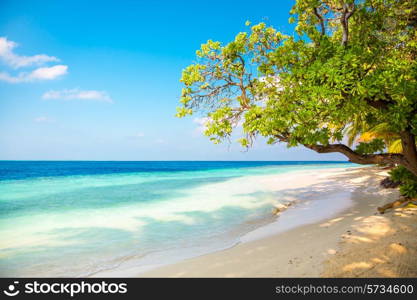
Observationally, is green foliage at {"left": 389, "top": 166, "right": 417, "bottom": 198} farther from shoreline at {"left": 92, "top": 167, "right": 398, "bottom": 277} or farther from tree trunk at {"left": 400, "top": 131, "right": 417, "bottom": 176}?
tree trunk at {"left": 400, "top": 131, "right": 417, "bottom": 176}

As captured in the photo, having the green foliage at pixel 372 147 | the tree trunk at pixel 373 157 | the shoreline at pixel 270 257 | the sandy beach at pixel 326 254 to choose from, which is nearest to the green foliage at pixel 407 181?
the sandy beach at pixel 326 254

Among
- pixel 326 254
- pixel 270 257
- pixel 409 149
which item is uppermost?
pixel 409 149

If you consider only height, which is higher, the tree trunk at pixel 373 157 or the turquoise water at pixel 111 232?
the tree trunk at pixel 373 157

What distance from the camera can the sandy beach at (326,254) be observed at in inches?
150

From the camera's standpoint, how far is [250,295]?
11.0ft

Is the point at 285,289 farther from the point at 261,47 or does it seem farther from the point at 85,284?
the point at 261,47

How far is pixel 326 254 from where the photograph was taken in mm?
4434

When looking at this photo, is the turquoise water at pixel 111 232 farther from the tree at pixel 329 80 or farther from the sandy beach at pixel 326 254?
the tree at pixel 329 80

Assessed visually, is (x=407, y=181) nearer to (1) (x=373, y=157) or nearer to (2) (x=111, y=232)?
(1) (x=373, y=157)

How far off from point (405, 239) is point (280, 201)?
791 centimetres

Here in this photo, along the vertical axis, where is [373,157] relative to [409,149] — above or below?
below

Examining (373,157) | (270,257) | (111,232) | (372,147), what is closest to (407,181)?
(372,147)

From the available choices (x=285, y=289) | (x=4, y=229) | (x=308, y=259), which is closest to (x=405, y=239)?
(x=308, y=259)

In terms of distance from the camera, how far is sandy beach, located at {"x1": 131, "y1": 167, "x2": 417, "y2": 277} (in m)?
3.80
